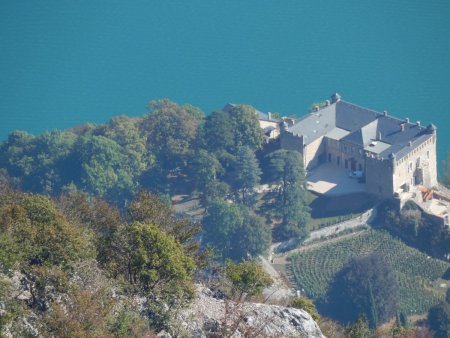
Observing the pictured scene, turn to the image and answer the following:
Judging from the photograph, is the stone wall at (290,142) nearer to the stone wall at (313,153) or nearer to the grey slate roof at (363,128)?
Answer: the grey slate roof at (363,128)

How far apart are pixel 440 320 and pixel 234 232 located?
10.5 meters

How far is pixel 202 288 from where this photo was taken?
3372 centimetres

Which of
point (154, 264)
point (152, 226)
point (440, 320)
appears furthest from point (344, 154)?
point (154, 264)

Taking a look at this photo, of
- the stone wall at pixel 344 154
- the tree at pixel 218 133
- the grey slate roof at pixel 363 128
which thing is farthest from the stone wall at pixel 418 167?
the tree at pixel 218 133

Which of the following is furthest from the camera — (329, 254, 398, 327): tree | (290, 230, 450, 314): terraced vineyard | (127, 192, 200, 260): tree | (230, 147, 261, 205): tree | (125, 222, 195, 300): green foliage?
(230, 147, 261, 205): tree

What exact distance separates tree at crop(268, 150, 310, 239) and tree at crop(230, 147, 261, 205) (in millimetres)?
977

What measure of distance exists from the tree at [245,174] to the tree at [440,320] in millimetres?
11963

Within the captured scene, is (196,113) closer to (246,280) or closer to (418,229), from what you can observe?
(418,229)

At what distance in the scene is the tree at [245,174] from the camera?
202 feet

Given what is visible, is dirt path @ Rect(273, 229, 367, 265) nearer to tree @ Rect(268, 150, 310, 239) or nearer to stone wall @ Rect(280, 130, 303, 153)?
tree @ Rect(268, 150, 310, 239)

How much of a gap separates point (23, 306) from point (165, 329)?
3594mm

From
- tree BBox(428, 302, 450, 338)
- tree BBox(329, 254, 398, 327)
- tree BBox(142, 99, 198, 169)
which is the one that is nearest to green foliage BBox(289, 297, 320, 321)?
tree BBox(428, 302, 450, 338)

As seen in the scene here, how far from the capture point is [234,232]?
192 ft

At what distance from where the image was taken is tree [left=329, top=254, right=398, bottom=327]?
5512 cm
